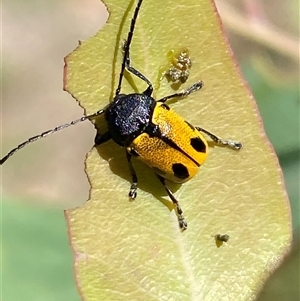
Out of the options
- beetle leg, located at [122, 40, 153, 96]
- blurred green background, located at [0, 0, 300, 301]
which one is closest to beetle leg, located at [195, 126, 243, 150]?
beetle leg, located at [122, 40, 153, 96]

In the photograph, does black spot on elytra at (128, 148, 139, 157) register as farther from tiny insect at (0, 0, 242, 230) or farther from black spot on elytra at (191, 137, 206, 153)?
black spot on elytra at (191, 137, 206, 153)

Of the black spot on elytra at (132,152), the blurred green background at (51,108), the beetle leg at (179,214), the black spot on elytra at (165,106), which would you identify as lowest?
the beetle leg at (179,214)

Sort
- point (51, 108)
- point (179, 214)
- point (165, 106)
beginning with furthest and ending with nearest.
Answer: point (51, 108) < point (165, 106) < point (179, 214)

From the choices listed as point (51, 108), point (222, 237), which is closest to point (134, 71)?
point (222, 237)

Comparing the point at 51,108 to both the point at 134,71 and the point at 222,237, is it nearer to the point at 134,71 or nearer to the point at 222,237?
the point at 134,71

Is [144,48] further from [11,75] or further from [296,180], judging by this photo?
[11,75]

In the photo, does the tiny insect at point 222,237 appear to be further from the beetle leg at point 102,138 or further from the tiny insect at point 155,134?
the beetle leg at point 102,138

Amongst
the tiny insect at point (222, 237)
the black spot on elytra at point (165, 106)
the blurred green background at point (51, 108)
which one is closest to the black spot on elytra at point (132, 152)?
the black spot on elytra at point (165, 106)
